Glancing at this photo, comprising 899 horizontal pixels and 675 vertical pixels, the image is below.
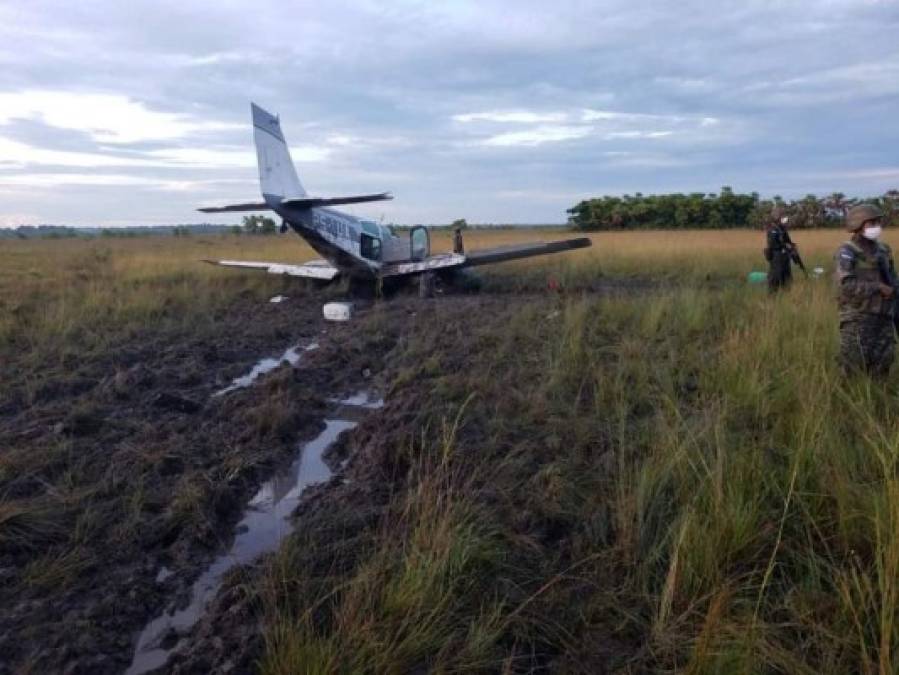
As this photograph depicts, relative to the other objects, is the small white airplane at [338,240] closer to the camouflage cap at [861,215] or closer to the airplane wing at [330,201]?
the airplane wing at [330,201]

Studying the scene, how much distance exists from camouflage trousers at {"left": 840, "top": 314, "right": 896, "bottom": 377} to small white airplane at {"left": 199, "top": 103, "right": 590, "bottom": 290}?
852 centimetres

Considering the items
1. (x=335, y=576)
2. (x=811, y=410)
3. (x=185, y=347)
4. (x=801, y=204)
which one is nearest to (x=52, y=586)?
(x=335, y=576)

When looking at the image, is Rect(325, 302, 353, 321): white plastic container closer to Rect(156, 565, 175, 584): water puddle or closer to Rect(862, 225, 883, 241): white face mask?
Rect(862, 225, 883, 241): white face mask

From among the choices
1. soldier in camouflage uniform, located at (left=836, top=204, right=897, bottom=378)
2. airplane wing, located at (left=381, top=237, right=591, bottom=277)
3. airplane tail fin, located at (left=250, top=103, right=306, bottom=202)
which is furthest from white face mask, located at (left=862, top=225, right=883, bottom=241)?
airplane tail fin, located at (left=250, top=103, right=306, bottom=202)

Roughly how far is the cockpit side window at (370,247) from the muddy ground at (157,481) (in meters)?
6.95

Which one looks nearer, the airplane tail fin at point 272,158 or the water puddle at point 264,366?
the water puddle at point 264,366

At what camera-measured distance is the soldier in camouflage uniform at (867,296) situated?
5.13 m

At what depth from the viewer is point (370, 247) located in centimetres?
1550

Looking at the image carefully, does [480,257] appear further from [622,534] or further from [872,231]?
[622,534]

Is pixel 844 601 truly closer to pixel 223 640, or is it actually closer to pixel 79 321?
pixel 223 640

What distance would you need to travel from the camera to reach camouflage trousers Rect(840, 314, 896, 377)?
5156mm

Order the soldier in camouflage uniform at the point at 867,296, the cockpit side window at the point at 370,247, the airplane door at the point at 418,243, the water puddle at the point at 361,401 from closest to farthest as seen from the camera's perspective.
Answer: the soldier in camouflage uniform at the point at 867,296 → the water puddle at the point at 361,401 → the cockpit side window at the point at 370,247 → the airplane door at the point at 418,243

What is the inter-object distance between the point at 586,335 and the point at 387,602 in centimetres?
599

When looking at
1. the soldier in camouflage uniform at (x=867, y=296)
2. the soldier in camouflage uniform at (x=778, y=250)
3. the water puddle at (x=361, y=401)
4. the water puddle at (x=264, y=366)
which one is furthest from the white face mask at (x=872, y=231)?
the water puddle at (x=264, y=366)
